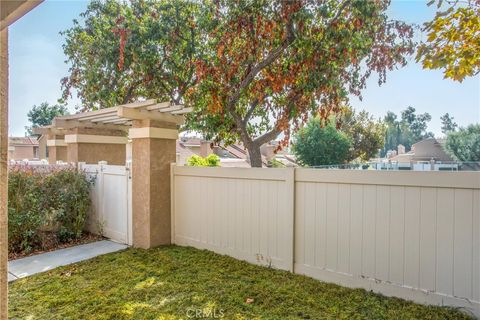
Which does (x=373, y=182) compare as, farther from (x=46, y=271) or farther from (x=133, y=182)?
(x=46, y=271)

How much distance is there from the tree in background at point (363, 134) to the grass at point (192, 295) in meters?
28.0

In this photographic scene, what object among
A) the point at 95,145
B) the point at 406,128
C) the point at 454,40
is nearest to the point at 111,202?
the point at 95,145

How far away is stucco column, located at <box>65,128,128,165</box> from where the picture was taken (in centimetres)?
758

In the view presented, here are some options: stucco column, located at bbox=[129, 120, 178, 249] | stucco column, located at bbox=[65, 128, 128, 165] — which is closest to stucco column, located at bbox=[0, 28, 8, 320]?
stucco column, located at bbox=[129, 120, 178, 249]

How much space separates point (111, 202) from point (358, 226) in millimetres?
4755

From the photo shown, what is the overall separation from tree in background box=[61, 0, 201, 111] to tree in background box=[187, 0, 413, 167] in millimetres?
1376

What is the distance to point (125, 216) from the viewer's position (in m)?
5.86

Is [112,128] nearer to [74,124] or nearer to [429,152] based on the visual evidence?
[74,124]

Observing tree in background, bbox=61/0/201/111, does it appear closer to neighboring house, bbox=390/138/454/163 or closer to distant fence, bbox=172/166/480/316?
distant fence, bbox=172/166/480/316

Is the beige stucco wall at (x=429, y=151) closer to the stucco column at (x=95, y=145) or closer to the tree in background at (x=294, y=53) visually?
the tree in background at (x=294, y=53)

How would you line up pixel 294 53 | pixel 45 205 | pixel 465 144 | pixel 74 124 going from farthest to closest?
pixel 465 144 → pixel 74 124 → pixel 45 205 → pixel 294 53

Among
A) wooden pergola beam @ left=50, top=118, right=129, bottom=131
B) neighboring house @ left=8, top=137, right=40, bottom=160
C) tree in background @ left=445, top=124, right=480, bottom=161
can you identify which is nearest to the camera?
wooden pergola beam @ left=50, top=118, right=129, bottom=131

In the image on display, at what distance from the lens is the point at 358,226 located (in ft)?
11.9

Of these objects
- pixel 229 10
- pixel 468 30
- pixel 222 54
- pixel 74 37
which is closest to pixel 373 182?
pixel 468 30
